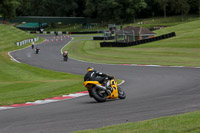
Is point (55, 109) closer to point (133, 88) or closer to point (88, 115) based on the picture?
point (88, 115)

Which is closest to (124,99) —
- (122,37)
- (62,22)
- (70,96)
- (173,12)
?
(70,96)

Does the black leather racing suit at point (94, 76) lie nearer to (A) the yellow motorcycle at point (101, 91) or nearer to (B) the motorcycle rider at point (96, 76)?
(B) the motorcycle rider at point (96, 76)

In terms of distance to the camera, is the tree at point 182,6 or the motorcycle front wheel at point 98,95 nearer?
the motorcycle front wheel at point 98,95

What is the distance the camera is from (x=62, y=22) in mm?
137125

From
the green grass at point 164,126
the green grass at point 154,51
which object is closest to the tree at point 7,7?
the green grass at point 154,51

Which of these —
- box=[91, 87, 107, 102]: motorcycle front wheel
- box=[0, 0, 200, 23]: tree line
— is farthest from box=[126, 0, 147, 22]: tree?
box=[91, 87, 107, 102]: motorcycle front wheel

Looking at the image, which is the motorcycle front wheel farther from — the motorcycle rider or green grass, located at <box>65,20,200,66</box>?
green grass, located at <box>65,20,200,66</box>

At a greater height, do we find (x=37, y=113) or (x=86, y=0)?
(x=86, y=0)

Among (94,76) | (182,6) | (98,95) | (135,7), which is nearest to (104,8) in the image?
(135,7)

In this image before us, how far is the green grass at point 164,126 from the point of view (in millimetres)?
8078

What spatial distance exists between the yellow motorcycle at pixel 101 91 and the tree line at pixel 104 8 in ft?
338

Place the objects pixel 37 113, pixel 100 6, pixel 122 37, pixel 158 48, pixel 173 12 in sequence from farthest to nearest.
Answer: pixel 100 6 → pixel 173 12 → pixel 122 37 → pixel 158 48 → pixel 37 113

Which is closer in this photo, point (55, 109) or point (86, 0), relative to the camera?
point (55, 109)

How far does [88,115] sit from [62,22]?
128 metres
